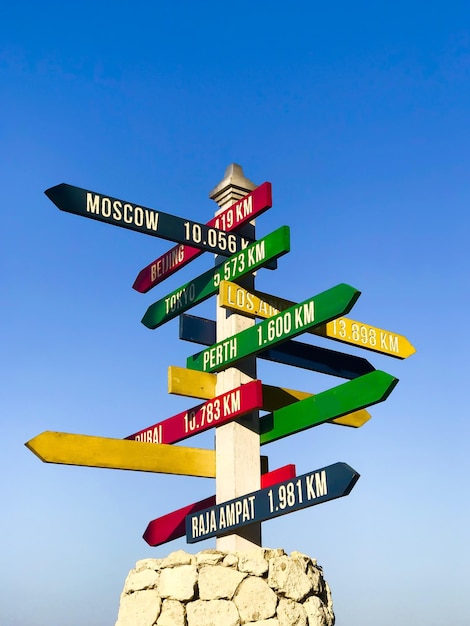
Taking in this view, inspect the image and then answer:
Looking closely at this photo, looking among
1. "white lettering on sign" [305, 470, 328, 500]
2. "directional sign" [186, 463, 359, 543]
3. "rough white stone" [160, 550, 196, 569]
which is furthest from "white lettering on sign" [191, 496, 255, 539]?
"white lettering on sign" [305, 470, 328, 500]

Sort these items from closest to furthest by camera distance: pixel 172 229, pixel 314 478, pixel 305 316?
pixel 314 478
pixel 305 316
pixel 172 229

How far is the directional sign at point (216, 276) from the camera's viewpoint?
9.92 meters

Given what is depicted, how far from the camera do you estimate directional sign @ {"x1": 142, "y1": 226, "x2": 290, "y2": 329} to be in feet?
32.6

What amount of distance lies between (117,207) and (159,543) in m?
3.71

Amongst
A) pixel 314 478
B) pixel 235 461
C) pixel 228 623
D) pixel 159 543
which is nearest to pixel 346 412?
pixel 314 478

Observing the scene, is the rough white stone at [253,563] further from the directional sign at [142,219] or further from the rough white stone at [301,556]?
the directional sign at [142,219]

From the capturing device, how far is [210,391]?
33.9 ft

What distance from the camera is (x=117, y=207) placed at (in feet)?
32.4

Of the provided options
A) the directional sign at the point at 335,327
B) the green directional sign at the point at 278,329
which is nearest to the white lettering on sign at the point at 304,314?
the green directional sign at the point at 278,329

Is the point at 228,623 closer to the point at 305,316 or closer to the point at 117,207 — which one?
the point at 305,316

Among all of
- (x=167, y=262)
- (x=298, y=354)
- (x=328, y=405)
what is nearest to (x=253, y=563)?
(x=328, y=405)

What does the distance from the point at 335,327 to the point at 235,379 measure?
119 centimetres

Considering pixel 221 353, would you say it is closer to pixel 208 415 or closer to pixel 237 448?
pixel 208 415

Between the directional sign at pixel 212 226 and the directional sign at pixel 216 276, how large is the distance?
25 centimetres
